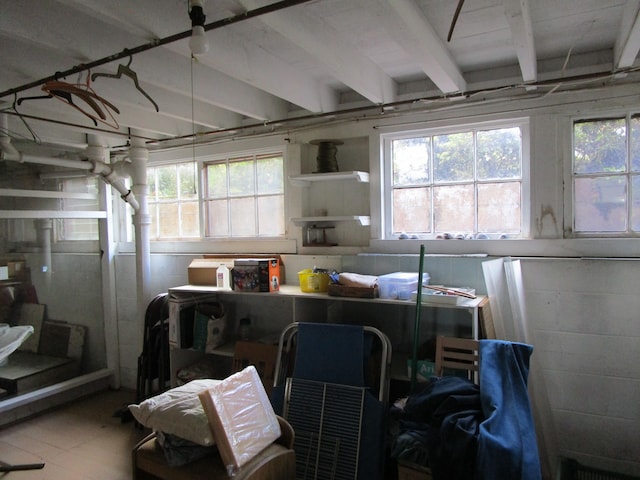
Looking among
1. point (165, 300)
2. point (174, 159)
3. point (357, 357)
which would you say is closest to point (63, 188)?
point (174, 159)

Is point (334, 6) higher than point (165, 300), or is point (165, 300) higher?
point (334, 6)

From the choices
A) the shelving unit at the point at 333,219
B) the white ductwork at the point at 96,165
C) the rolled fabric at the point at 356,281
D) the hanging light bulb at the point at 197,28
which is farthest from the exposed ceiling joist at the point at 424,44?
the white ductwork at the point at 96,165

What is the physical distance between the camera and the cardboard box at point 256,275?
2.89m

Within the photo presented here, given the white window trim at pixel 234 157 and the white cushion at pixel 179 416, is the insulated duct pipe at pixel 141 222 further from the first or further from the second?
the white cushion at pixel 179 416

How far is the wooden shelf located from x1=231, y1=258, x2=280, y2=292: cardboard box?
612 mm

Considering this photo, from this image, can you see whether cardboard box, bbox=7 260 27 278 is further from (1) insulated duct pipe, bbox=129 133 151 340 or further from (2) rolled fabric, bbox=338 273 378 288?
(2) rolled fabric, bbox=338 273 378 288

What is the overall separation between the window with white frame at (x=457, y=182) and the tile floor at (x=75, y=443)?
2.46 meters

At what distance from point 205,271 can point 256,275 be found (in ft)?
Result: 1.98

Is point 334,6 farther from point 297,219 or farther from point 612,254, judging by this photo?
point 612,254

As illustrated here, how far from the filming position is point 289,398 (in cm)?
257

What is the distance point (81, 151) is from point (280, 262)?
2.19 metres

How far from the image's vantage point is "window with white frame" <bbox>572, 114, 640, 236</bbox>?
2.37 metres

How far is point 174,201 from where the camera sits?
154 inches

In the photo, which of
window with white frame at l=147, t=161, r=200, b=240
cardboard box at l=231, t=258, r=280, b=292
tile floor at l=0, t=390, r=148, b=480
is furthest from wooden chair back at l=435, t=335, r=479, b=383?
window with white frame at l=147, t=161, r=200, b=240
